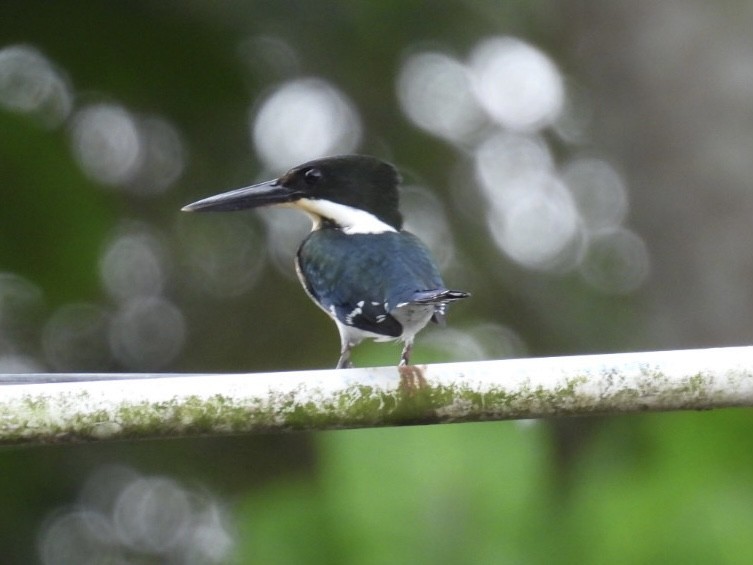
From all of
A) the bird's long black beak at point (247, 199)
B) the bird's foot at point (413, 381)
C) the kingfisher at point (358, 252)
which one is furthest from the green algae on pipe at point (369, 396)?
the bird's long black beak at point (247, 199)

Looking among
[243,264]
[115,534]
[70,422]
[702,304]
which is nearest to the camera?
[70,422]

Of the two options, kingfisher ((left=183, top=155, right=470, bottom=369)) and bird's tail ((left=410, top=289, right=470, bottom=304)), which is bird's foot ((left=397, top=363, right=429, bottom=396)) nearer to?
kingfisher ((left=183, top=155, right=470, bottom=369))

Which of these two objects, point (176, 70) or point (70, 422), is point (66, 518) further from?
point (70, 422)

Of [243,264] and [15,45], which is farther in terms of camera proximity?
[243,264]

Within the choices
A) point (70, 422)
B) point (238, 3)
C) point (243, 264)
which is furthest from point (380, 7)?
point (70, 422)

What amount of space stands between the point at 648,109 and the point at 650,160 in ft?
0.82

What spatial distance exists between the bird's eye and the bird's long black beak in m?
0.06

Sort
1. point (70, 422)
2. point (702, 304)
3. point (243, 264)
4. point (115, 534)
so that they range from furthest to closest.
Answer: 1. point (243, 264)
2. point (115, 534)
3. point (702, 304)
4. point (70, 422)

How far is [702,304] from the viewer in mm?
5984

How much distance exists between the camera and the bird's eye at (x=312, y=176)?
3.86 m

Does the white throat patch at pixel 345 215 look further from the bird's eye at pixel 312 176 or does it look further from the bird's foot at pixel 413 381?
the bird's foot at pixel 413 381

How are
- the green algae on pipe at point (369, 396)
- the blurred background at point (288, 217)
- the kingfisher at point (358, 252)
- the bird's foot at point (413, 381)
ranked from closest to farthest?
1. the green algae on pipe at point (369, 396)
2. the bird's foot at point (413, 381)
3. the kingfisher at point (358, 252)
4. the blurred background at point (288, 217)

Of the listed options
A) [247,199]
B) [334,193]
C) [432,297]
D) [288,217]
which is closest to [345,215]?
[334,193]

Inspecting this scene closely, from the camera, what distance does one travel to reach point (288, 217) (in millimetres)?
7848
